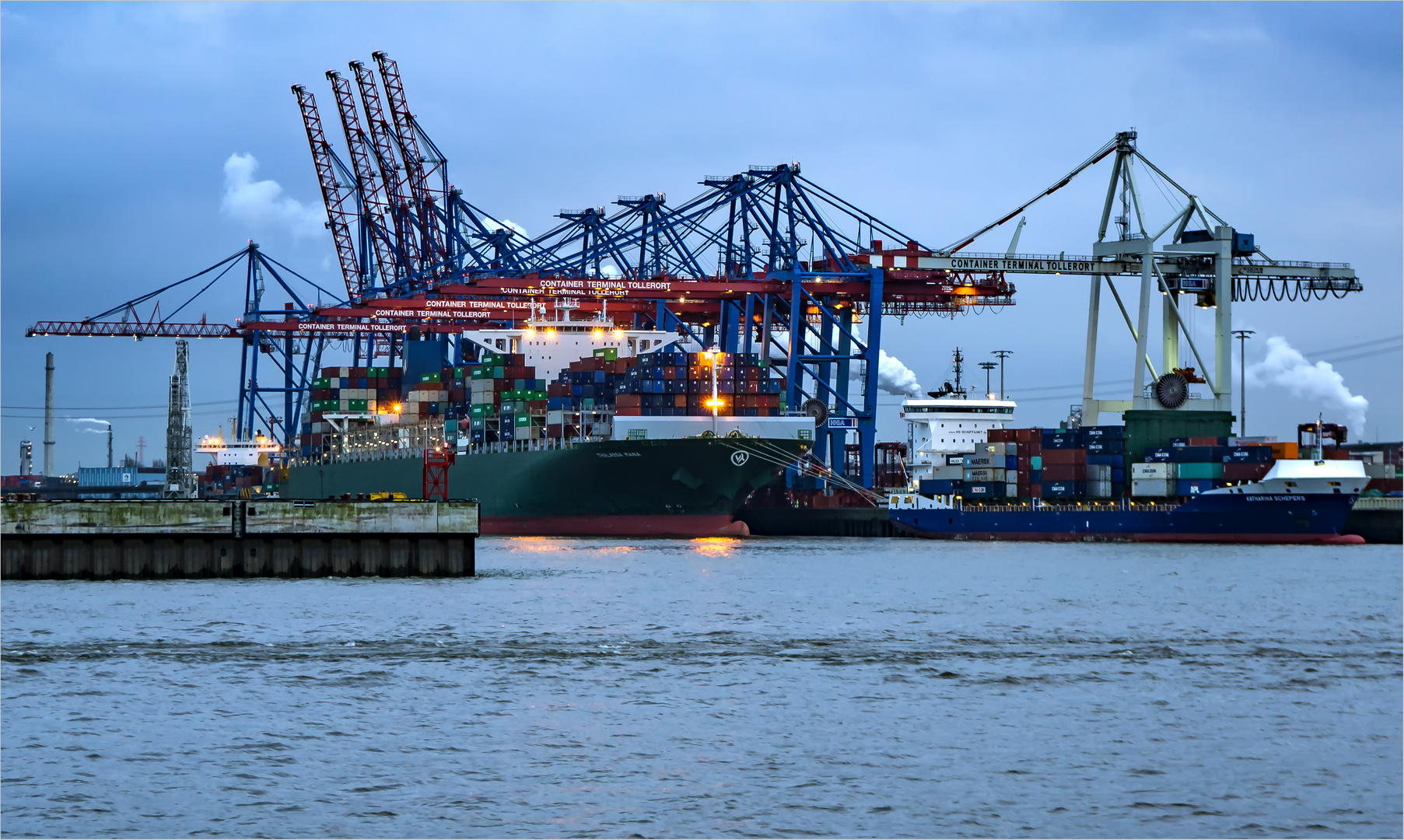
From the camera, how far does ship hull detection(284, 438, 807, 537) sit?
70062 millimetres

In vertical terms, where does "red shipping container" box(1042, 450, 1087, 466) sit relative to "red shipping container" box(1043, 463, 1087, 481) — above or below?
above

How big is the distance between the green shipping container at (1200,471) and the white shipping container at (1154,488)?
680 mm

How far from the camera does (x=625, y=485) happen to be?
7094 cm

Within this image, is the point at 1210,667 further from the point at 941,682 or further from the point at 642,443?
the point at 642,443

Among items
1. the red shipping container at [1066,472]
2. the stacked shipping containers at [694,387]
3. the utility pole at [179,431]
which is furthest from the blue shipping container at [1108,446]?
the utility pole at [179,431]

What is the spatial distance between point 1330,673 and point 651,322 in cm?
7861

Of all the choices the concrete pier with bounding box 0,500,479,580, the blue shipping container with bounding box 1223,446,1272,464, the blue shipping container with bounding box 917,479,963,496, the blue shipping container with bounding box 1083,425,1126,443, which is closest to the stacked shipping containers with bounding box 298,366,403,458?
the blue shipping container with bounding box 917,479,963,496

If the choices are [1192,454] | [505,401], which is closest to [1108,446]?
[1192,454]

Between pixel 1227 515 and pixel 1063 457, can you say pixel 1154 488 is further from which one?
pixel 1063 457

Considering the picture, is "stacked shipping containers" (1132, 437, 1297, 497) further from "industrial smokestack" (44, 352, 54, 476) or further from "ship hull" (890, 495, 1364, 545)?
"industrial smokestack" (44, 352, 54, 476)

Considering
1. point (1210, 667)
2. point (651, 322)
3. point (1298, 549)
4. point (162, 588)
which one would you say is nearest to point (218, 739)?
point (1210, 667)

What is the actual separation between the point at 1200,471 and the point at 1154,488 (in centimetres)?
224

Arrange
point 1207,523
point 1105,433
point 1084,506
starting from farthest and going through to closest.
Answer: point 1105,433, point 1084,506, point 1207,523

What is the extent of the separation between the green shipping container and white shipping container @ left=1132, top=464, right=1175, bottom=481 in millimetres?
317
